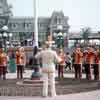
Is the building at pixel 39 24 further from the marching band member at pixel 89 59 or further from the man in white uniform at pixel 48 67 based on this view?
the man in white uniform at pixel 48 67

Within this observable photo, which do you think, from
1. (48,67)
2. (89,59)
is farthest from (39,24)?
(48,67)

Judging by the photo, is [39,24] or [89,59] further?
[39,24]

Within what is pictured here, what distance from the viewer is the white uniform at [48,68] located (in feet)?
39.9

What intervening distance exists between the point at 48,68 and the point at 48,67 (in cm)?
4

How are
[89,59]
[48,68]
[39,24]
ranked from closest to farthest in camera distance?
[48,68]
[89,59]
[39,24]

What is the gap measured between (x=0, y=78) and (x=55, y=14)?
88.5m

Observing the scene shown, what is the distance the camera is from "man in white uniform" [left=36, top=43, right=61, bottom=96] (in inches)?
479

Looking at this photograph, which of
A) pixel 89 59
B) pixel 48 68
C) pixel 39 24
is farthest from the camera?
pixel 39 24

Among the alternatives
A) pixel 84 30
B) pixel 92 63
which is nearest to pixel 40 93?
pixel 92 63

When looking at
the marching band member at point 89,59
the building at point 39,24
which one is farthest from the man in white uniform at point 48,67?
the building at point 39,24

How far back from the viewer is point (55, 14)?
107562 millimetres

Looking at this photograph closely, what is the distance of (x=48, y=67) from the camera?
12.2 meters

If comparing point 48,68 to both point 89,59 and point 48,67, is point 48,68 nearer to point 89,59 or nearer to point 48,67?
point 48,67

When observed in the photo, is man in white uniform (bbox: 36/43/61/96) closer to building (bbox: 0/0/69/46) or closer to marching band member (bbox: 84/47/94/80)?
marching band member (bbox: 84/47/94/80)
